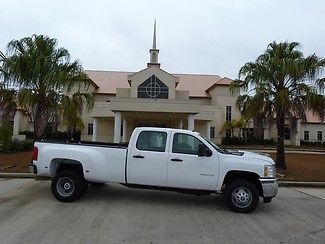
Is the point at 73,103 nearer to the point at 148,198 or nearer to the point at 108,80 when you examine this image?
the point at 148,198

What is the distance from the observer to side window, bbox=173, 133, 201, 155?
9469mm

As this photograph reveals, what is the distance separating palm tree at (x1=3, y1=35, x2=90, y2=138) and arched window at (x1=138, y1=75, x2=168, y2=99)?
102 ft

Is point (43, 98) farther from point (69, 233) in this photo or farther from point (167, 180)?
point (69, 233)

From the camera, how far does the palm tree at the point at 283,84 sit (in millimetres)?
17547

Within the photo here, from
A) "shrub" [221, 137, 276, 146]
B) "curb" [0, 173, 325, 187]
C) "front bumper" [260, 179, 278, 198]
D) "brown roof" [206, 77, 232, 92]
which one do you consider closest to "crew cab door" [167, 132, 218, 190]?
"front bumper" [260, 179, 278, 198]

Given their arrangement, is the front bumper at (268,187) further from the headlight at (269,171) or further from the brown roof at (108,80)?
the brown roof at (108,80)

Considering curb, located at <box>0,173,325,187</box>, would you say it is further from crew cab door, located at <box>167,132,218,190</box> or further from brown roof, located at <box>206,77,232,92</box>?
brown roof, located at <box>206,77,232,92</box>

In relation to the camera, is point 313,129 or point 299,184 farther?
point 313,129

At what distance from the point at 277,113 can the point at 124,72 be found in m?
47.7

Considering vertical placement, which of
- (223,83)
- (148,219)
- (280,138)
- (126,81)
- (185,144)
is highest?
(126,81)

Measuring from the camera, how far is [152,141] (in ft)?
31.7

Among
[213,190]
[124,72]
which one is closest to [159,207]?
[213,190]

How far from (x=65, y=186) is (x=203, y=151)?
3422 millimetres

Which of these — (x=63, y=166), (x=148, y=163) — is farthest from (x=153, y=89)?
(x=148, y=163)
